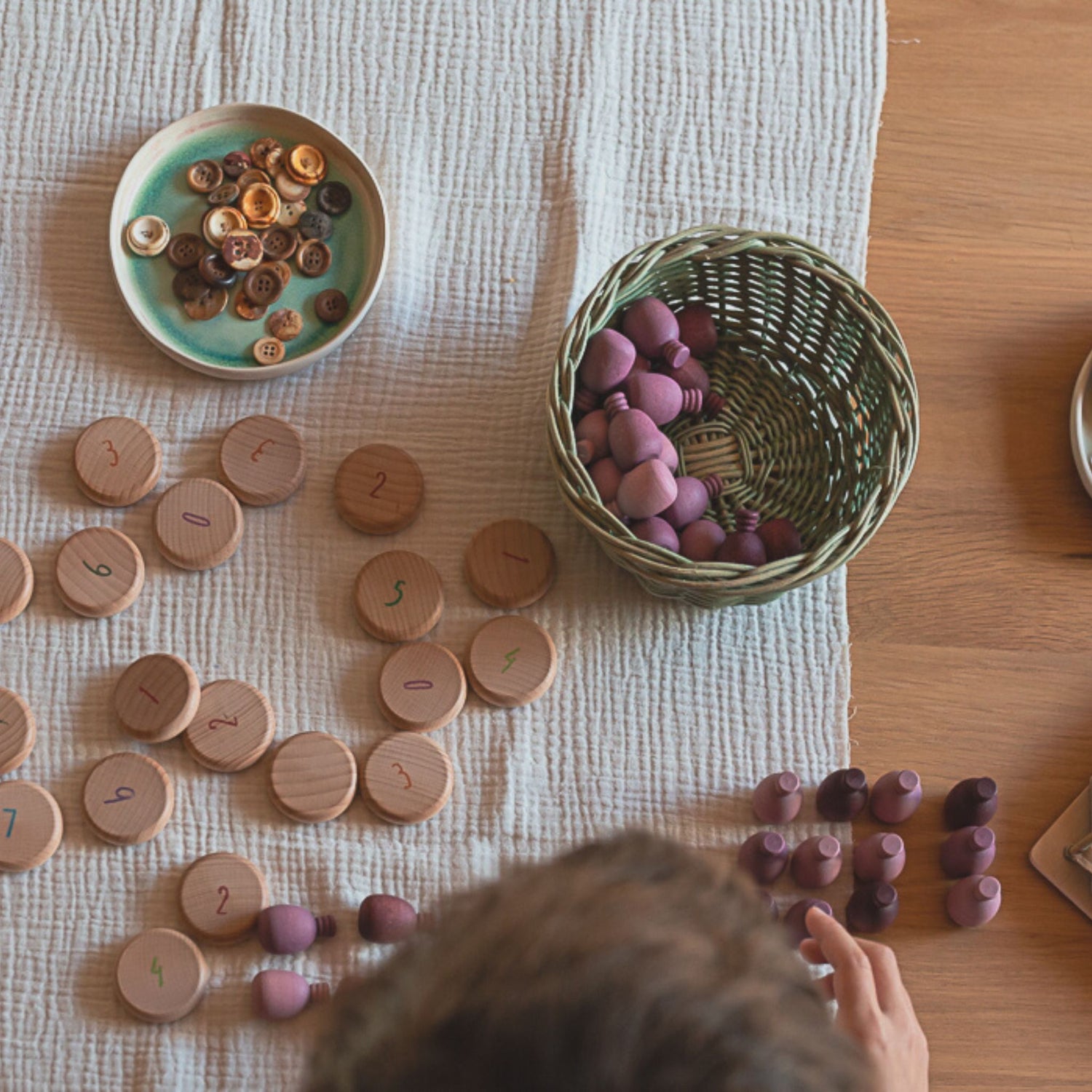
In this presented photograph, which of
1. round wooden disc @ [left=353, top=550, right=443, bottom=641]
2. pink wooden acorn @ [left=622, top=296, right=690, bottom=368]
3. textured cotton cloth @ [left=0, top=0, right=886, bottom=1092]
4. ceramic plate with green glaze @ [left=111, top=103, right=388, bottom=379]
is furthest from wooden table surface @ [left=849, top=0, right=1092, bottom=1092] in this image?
ceramic plate with green glaze @ [left=111, top=103, right=388, bottom=379]

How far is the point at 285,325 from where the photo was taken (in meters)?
0.88

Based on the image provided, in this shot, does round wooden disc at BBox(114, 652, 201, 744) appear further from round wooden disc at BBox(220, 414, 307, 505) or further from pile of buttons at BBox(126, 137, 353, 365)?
pile of buttons at BBox(126, 137, 353, 365)

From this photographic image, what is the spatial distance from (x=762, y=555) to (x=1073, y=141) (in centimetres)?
51

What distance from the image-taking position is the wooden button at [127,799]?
76 cm

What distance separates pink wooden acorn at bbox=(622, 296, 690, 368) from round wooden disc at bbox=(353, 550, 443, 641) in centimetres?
22

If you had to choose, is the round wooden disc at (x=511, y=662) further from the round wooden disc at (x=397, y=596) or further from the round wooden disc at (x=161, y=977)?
the round wooden disc at (x=161, y=977)

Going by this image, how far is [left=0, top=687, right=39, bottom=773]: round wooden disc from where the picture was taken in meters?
0.77

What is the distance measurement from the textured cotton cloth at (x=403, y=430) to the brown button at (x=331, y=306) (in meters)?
0.02

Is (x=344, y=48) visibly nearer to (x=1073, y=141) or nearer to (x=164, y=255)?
(x=164, y=255)

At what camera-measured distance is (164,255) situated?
0.89 m

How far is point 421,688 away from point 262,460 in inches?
8.0

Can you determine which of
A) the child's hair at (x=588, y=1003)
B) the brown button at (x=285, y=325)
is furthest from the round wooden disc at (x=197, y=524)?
the child's hair at (x=588, y=1003)

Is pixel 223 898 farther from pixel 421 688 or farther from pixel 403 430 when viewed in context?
pixel 403 430

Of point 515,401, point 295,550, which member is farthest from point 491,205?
point 295,550
